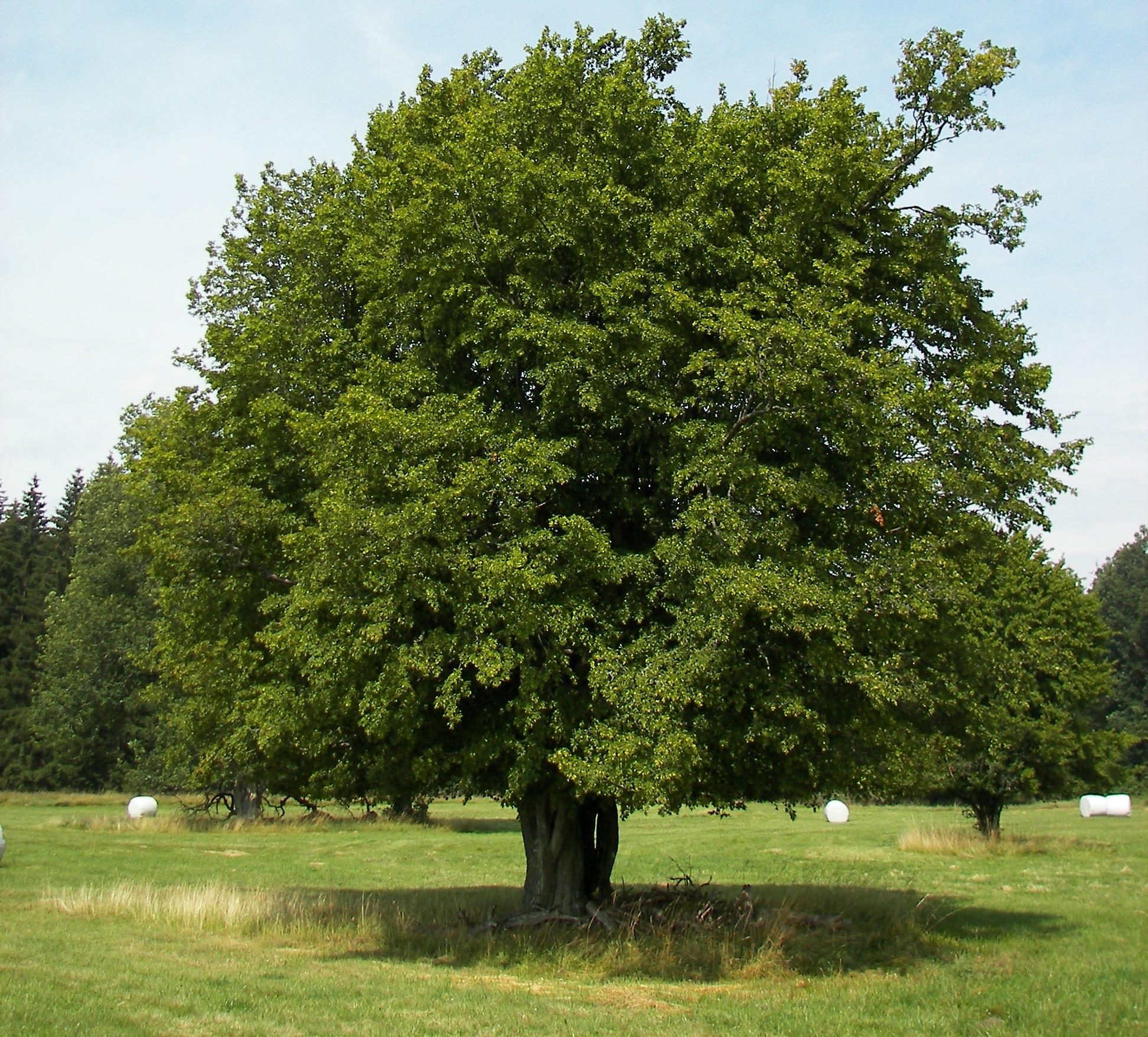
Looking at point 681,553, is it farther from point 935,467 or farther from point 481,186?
point 481,186

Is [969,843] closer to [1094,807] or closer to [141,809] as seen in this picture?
[1094,807]

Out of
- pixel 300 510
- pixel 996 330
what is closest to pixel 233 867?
pixel 300 510

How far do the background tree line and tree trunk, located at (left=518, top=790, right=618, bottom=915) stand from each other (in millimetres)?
75

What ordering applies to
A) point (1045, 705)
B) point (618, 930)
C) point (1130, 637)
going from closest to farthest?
point (618, 930) < point (1045, 705) < point (1130, 637)

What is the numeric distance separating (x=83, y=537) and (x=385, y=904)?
39.5 m

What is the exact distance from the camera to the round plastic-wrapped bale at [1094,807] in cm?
5472

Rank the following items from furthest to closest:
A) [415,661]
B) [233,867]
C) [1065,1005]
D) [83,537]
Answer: [83,537]
[233,867]
[415,661]
[1065,1005]

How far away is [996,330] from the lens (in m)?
15.5

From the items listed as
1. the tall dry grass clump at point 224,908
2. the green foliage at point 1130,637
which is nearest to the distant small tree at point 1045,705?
the tall dry grass clump at point 224,908

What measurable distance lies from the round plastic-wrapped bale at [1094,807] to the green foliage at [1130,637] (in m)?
23.0

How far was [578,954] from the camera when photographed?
14.3 m

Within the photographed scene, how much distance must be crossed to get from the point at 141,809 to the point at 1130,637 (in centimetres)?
9182

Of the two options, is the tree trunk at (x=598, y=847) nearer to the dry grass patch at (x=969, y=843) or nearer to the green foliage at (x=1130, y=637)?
the dry grass patch at (x=969, y=843)

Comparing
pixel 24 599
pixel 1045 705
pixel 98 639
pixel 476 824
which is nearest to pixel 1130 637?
pixel 476 824
